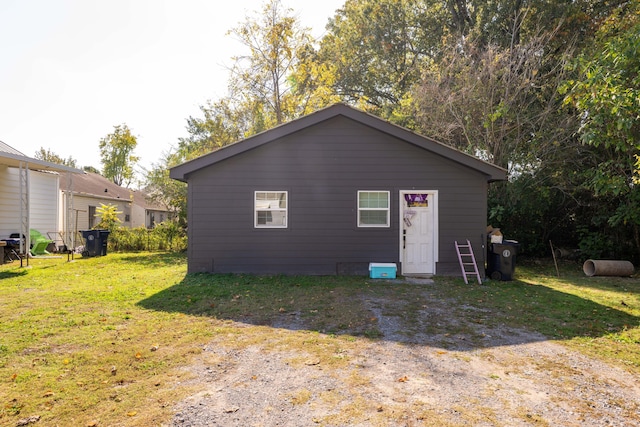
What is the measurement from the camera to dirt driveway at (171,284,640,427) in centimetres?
287

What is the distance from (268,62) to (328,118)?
37.7ft

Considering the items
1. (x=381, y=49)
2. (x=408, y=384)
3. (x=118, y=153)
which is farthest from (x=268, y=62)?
(x=118, y=153)

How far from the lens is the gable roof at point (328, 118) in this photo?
29.6ft

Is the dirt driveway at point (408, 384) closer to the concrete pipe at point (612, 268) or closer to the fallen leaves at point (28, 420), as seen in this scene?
the fallen leaves at point (28, 420)

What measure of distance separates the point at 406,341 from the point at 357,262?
186 inches

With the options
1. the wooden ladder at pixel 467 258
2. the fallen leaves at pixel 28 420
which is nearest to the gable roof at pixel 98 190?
the wooden ladder at pixel 467 258

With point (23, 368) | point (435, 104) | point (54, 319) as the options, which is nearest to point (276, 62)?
point (435, 104)

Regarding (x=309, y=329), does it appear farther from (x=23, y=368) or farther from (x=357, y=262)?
(x=357, y=262)

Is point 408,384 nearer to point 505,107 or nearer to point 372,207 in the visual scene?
point 372,207

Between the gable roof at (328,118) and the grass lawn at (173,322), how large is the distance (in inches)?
110

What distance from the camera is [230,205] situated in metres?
9.33

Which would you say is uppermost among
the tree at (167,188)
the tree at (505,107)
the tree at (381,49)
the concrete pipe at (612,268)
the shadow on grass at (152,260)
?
the tree at (381,49)

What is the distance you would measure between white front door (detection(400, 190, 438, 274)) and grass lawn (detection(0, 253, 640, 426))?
0.69m

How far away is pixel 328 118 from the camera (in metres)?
9.23
